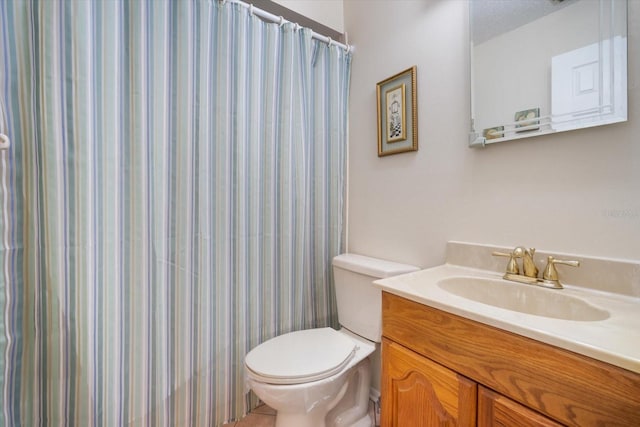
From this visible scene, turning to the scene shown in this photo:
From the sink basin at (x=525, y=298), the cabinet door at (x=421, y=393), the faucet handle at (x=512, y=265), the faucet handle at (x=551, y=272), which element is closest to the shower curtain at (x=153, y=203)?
the cabinet door at (x=421, y=393)

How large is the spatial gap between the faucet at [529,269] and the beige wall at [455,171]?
0.07 metres

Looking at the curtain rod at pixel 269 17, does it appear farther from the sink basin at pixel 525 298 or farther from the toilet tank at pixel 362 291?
the sink basin at pixel 525 298

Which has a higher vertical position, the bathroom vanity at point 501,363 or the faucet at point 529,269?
the faucet at point 529,269

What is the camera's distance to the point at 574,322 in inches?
23.5

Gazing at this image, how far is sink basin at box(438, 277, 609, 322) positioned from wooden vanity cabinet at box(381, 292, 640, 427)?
225 millimetres

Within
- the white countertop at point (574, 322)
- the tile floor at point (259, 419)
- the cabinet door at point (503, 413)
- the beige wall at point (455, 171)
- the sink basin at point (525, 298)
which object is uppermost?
the beige wall at point (455, 171)

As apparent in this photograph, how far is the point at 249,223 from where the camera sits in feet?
4.28

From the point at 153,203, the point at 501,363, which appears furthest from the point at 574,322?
the point at 153,203

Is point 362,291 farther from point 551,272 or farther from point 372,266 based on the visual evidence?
point 551,272

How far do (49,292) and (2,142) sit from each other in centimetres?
48

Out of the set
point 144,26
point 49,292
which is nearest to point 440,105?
point 144,26

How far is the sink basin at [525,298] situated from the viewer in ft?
2.41

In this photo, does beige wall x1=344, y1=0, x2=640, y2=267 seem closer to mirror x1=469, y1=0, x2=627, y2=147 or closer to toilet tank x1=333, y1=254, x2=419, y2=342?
mirror x1=469, y1=0, x2=627, y2=147

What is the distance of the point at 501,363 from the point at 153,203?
1.22m
